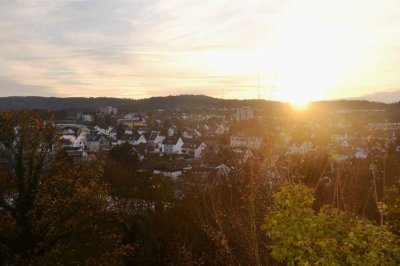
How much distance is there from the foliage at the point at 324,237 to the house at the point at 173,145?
157ft

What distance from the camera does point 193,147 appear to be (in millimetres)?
53000

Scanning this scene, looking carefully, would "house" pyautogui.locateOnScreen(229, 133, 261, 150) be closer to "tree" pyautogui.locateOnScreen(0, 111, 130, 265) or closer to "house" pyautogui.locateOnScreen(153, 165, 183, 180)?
"house" pyautogui.locateOnScreen(153, 165, 183, 180)

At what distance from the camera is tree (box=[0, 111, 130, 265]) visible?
8203mm

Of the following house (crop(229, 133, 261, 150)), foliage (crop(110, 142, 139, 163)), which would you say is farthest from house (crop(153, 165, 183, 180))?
house (crop(229, 133, 261, 150))

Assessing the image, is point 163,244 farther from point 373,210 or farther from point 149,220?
point 373,210

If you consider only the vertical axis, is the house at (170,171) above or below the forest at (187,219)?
below

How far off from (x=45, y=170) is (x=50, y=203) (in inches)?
49.3

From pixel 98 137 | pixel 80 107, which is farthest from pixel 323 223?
pixel 80 107

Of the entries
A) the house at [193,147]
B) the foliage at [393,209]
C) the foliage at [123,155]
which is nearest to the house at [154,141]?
the house at [193,147]

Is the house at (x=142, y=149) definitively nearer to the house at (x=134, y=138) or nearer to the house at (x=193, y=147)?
the house at (x=193, y=147)

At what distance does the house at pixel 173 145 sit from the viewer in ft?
178

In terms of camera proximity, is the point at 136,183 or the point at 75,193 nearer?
the point at 75,193

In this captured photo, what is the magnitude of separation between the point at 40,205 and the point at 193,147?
44502mm

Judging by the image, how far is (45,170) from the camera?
31.4ft
